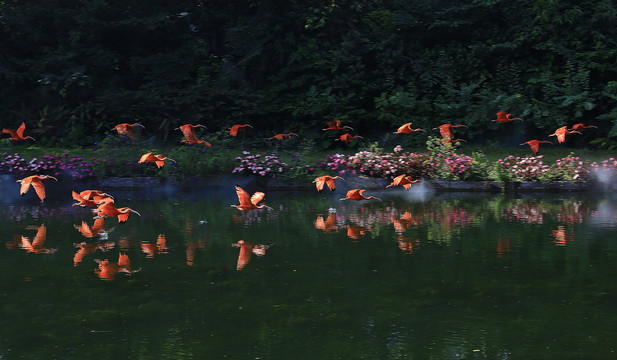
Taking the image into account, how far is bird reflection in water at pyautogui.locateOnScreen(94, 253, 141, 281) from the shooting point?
6845mm

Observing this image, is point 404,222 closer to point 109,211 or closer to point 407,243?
point 407,243

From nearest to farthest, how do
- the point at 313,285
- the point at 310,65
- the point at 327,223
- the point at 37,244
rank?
the point at 313,285
the point at 37,244
the point at 327,223
the point at 310,65

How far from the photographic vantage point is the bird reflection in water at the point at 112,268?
685cm

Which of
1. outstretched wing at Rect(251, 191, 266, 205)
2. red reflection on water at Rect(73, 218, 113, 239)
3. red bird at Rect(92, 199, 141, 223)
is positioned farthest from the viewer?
outstretched wing at Rect(251, 191, 266, 205)

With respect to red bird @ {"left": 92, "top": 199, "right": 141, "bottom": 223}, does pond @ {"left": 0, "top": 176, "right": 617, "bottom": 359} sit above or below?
below

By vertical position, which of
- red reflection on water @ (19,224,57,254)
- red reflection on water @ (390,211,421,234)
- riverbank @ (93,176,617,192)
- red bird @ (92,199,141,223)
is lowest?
red reflection on water @ (19,224,57,254)

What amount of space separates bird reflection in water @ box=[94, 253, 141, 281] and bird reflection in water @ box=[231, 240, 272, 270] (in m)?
1.04

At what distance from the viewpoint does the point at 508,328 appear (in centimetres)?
510

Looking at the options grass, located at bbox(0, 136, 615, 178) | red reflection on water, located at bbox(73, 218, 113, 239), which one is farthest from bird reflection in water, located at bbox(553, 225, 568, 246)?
grass, located at bbox(0, 136, 615, 178)

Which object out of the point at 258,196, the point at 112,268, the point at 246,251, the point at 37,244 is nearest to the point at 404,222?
the point at 258,196

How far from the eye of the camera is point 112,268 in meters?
7.18

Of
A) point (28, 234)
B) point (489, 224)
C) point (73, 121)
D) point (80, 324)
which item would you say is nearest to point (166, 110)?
point (73, 121)

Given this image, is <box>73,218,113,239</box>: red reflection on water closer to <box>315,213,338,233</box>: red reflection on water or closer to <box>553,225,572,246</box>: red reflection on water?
<box>315,213,338,233</box>: red reflection on water

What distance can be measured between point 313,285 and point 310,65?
13.9 meters
